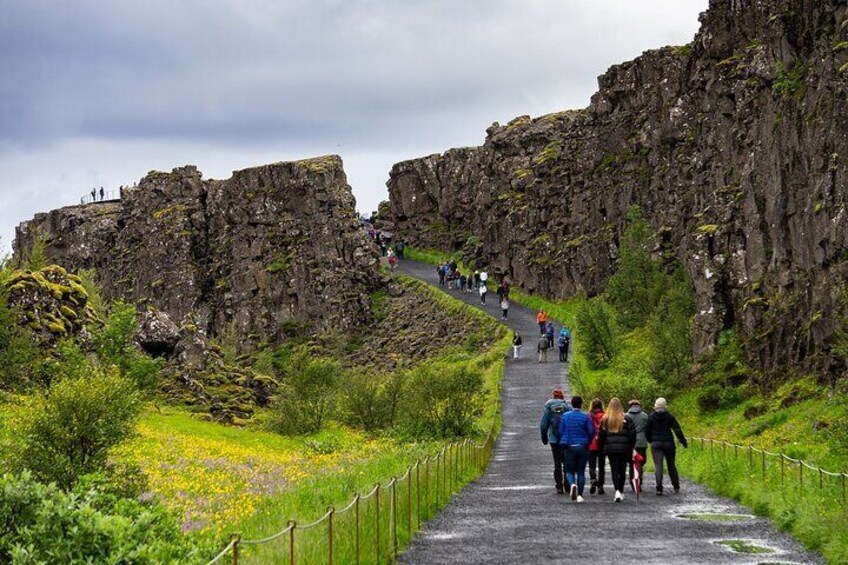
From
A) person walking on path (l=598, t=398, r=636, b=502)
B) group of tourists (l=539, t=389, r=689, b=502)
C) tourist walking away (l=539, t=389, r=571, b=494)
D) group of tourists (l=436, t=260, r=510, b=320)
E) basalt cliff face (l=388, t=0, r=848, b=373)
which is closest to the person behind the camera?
group of tourists (l=539, t=389, r=689, b=502)

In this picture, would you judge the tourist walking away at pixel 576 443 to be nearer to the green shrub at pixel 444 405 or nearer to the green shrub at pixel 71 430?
the green shrub at pixel 71 430

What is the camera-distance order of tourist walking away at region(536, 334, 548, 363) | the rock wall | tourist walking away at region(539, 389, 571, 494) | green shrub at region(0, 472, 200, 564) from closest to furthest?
green shrub at region(0, 472, 200, 564) → tourist walking away at region(539, 389, 571, 494) → tourist walking away at region(536, 334, 548, 363) → the rock wall

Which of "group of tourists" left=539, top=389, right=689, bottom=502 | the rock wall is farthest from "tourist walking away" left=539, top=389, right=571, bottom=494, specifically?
the rock wall

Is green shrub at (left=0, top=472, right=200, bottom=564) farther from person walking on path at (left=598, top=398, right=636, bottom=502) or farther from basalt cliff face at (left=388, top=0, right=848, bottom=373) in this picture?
basalt cliff face at (left=388, top=0, right=848, bottom=373)

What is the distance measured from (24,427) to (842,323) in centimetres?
2794

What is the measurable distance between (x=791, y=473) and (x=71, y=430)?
16.2 m

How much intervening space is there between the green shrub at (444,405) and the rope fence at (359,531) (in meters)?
20.4

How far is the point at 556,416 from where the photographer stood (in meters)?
25.1

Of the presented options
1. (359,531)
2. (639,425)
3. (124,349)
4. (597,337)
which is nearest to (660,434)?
(639,425)

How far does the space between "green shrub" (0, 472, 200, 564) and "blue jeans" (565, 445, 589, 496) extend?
Answer: 13027mm

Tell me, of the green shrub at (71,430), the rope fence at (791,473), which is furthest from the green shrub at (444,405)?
the green shrub at (71,430)

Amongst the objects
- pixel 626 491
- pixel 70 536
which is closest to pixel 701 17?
pixel 626 491

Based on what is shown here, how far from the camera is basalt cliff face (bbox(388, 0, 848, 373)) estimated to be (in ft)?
150

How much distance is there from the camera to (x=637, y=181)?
85125 mm
